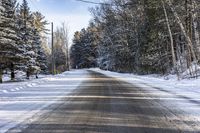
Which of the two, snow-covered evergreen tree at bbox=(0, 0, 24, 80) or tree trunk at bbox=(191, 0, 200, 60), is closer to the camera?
tree trunk at bbox=(191, 0, 200, 60)

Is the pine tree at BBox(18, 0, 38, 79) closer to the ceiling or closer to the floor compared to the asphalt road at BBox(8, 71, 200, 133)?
closer to the ceiling

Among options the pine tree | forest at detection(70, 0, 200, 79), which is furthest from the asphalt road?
the pine tree

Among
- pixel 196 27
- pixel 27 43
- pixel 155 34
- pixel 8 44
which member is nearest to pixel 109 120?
pixel 196 27

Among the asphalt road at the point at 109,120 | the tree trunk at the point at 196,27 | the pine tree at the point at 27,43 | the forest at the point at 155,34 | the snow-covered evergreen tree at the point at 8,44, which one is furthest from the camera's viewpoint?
the pine tree at the point at 27,43

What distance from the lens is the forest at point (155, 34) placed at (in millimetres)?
26531

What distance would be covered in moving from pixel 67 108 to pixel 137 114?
242 cm

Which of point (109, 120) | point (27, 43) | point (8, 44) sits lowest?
point (109, 120)

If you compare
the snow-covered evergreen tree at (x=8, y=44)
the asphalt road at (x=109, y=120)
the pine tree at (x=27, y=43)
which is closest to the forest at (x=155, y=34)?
the pine tree at (x=27, y=43)

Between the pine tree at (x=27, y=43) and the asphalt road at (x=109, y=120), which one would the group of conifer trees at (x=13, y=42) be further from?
the asphalt road at (x=109, y=120)

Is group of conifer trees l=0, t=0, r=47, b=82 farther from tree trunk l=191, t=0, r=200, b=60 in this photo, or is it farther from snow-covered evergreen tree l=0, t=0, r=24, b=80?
tree trunk l=191, t=0, r=200, b=60

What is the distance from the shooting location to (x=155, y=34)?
32438mm

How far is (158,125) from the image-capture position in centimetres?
762

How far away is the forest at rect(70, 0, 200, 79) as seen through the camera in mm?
26531

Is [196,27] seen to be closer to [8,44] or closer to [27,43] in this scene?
[8,44]
